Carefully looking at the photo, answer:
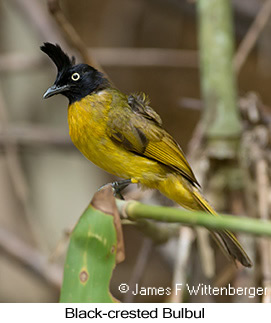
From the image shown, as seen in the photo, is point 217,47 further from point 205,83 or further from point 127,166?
point 127,166

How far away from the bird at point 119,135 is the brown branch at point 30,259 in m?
1.40

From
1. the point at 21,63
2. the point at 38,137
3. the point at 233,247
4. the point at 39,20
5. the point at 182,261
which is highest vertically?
the point at 39,20

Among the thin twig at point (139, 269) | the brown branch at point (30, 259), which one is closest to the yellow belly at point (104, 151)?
the thin twig at point (139, 269)

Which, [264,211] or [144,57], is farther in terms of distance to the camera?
[144,57]

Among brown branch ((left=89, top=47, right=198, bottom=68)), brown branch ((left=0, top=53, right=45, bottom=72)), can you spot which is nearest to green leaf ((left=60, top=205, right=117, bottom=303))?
brown branch ((left=89, top=47, right=198, bottom=68))

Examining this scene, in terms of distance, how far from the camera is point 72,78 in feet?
Answer: 4.09

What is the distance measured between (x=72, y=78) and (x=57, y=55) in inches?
3.1

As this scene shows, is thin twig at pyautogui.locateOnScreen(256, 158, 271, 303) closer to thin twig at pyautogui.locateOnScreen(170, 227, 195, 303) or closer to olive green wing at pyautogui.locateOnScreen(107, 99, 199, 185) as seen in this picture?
thin twig at pyautogui.locateOnScreen(170, 227, 195, 303)

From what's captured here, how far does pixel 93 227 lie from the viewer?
3.00ft

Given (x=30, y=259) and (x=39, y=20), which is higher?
(x=39, y=20)

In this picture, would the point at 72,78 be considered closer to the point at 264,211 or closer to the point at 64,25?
the point at 64,25

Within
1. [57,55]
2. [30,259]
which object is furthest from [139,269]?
[57,55]

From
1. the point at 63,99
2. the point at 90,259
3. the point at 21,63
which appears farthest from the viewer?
the point at 63,99

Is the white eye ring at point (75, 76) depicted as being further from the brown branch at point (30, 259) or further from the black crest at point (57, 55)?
the brown branch at point (30, 259)
